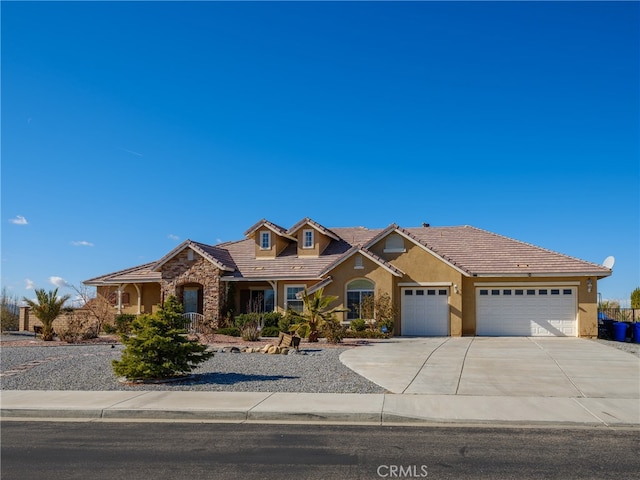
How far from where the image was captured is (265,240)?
106 feet

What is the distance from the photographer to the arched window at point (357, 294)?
27.4 meters

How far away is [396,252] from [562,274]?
757 centimetres

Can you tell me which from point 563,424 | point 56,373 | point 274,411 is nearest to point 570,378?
point 563,424

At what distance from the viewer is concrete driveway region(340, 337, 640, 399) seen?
12586 millimetres

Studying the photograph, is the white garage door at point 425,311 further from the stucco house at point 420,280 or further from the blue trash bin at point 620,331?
the blue trash bin at point 620,331

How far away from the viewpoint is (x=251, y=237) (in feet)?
107

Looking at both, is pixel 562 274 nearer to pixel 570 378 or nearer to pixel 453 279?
pixel 453 279

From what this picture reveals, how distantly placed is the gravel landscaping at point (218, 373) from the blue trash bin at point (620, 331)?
14.3 m

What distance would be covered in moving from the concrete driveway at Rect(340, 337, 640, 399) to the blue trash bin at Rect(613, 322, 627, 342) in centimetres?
442

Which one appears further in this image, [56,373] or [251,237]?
[251,237]

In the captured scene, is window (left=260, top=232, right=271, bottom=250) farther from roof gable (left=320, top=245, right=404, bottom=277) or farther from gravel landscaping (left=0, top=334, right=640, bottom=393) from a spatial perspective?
gravel landscaping (left=0, top=334, right=640, bottom=393)

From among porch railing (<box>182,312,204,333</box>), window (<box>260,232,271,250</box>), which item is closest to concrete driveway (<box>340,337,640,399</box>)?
porch railing (<box>182,312,204,333</box>)

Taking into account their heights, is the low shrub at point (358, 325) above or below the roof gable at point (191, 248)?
below

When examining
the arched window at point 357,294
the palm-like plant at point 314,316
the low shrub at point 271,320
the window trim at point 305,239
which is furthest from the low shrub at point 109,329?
the arched window at point 357,294
